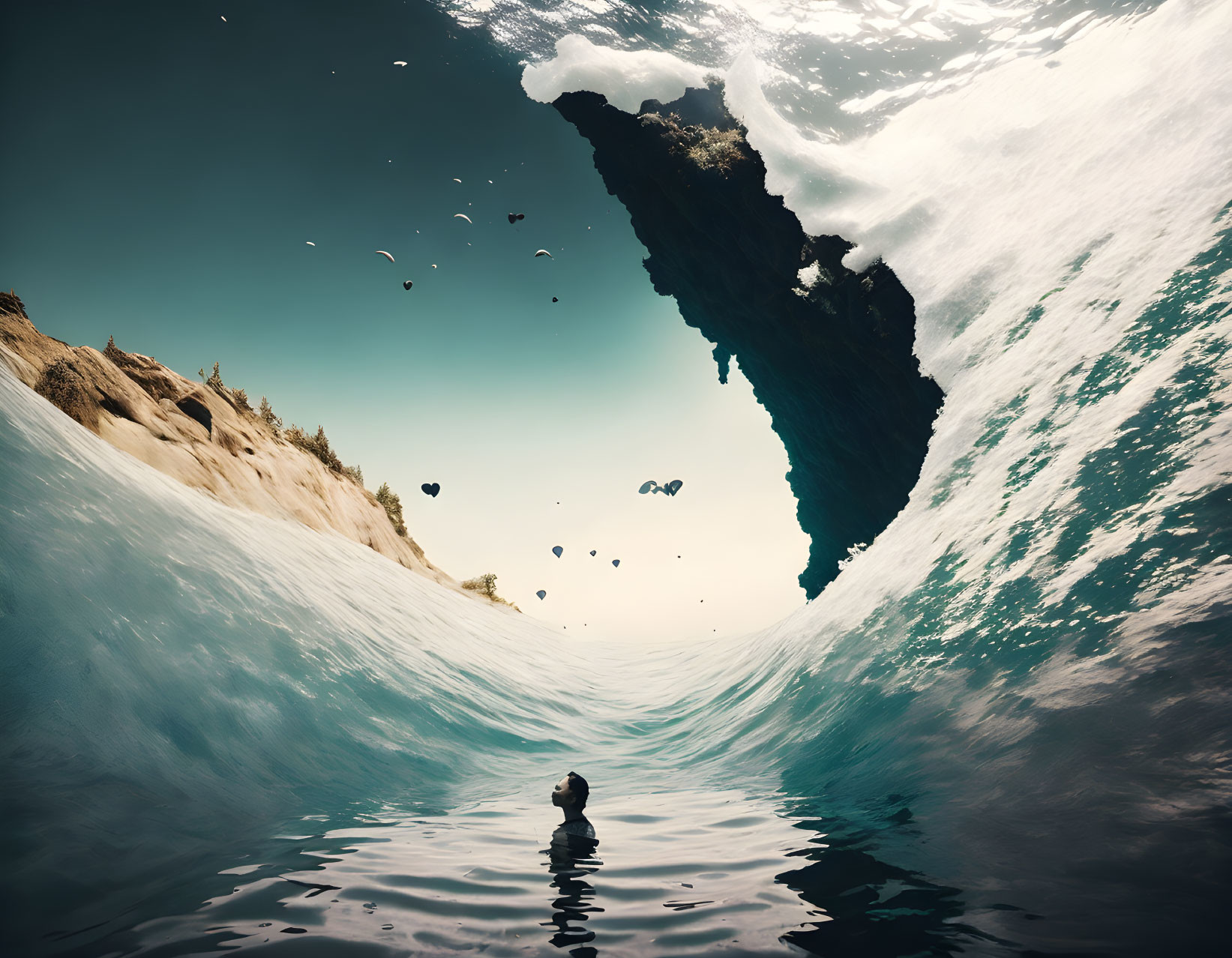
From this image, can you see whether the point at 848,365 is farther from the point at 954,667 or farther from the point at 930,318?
the point at 954,667

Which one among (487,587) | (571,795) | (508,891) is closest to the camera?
(508,891)

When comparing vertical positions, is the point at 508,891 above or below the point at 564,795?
below

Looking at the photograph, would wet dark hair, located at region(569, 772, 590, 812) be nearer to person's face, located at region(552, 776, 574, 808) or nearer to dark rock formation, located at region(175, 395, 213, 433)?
person's face, located at region(552, 776, 574, 808)

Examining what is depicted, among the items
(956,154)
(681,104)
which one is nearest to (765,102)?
(681,104)

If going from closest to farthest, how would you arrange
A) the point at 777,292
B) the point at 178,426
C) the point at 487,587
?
1. the point at 178,426
2. the point at 777,292
3. the point at 487,587

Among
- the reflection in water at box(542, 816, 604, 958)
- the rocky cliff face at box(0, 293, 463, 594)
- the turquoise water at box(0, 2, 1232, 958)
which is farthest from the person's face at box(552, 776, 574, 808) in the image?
the rocky cliff face at box(0, 293, 463, 594)

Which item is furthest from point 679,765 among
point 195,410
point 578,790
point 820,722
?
point 195,410

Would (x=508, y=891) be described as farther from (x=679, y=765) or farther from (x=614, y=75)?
(x=614, y=75)
